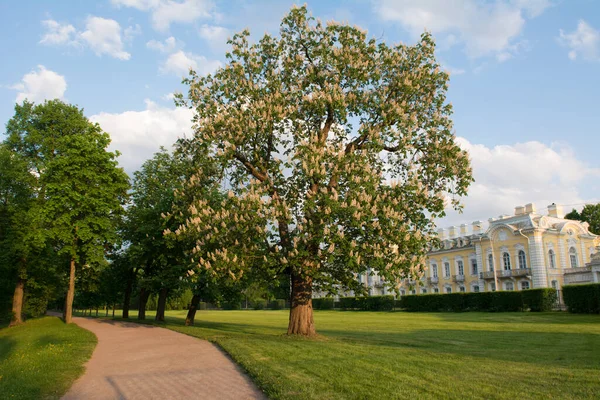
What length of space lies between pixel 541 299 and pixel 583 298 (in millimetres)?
6779

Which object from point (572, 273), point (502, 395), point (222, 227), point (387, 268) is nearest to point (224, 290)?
point (222, 227)

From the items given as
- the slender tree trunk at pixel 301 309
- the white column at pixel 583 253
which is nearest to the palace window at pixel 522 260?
the white column at pixel 583 253

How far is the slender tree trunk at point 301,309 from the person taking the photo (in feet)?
60.6

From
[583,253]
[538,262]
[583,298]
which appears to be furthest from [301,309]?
[583,253]

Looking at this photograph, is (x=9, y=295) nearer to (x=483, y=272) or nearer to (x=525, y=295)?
(x=525, y=295)

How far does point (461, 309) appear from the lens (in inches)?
2183

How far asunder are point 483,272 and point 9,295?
182 feet

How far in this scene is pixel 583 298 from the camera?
3853 centimetres

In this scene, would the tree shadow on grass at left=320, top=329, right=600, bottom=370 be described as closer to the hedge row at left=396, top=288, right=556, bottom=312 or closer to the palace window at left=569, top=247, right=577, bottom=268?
the hedge row at left=396, top=288, right=556, bottom=312

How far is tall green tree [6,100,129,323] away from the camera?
3087cm

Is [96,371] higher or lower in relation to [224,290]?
lower

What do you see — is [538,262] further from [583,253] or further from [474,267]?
[474,267]

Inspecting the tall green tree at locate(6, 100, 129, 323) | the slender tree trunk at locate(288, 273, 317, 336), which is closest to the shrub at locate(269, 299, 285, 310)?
the tall green tree at locate(6, 100, 129, 323)

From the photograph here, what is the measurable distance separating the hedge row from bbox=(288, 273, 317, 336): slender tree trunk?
3476 cm
